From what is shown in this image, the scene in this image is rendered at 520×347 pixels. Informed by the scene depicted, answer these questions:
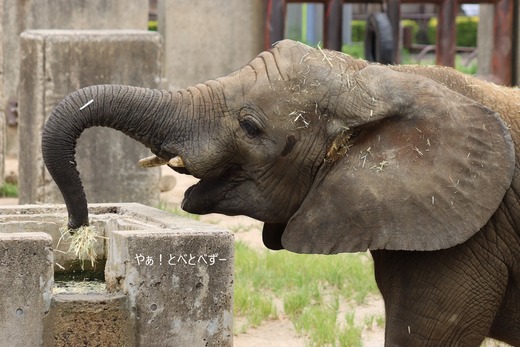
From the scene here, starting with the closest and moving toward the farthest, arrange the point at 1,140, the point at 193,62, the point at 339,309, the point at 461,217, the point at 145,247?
1. the point at 461,217
2. the point at 145,247
3. the point at 339,309
4. the point at 1,140
5. the point at 193,62

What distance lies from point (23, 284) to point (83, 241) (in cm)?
55

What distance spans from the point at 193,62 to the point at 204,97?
10.5 m

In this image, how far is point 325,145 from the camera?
4816mm

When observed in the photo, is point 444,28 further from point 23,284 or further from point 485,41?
point 23,284

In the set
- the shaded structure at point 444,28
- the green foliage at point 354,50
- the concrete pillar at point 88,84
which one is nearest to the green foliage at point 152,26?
the green foliage at point 354,50

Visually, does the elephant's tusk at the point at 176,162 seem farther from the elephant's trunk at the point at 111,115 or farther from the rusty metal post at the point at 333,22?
the rusty metal post at the point at 333,22

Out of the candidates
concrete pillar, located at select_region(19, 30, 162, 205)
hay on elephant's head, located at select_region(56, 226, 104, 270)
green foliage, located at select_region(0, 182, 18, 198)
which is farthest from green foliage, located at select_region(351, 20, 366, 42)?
hay on elephant's head, located at select_region(56, 226, 104, 270)

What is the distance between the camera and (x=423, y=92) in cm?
476

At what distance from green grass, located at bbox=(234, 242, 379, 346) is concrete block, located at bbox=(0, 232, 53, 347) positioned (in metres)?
2.13

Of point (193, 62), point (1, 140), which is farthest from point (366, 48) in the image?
point (1, 140)

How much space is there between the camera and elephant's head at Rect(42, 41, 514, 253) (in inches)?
185

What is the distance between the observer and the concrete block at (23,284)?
546cm

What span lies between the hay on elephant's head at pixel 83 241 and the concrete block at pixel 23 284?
0.29m

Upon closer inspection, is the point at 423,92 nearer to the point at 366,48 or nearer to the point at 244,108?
the point at 244,108
